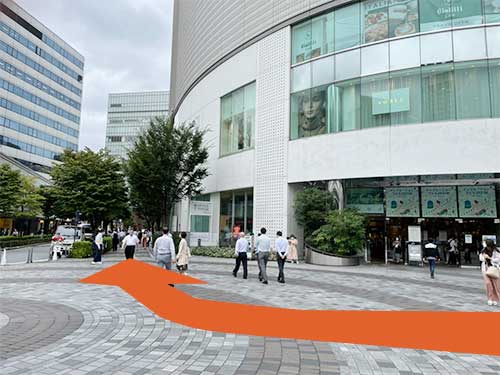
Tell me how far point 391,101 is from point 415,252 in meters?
7.99

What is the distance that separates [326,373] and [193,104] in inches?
1181

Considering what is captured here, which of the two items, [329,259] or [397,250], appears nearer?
[329,259]

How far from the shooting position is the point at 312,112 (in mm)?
20172

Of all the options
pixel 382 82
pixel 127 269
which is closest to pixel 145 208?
pixel 127 269

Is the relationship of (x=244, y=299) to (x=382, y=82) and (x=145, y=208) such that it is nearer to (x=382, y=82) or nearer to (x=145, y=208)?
(x=382, y=82)

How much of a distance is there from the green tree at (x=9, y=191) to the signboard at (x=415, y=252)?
32081 mm

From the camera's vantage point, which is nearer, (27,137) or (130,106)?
(27,137)

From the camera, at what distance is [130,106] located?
4080 inches

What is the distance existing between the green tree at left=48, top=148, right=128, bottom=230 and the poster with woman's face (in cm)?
1457

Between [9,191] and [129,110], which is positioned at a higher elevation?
[129,110]

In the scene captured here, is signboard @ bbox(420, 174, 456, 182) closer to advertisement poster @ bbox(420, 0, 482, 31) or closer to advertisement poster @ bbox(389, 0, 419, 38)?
advertisement poster @ bbox(420, 0, 482, 31)

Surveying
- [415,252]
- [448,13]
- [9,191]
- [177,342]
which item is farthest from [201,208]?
[9,191]

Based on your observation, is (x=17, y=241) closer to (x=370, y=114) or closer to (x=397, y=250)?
(x=370, y=114)
